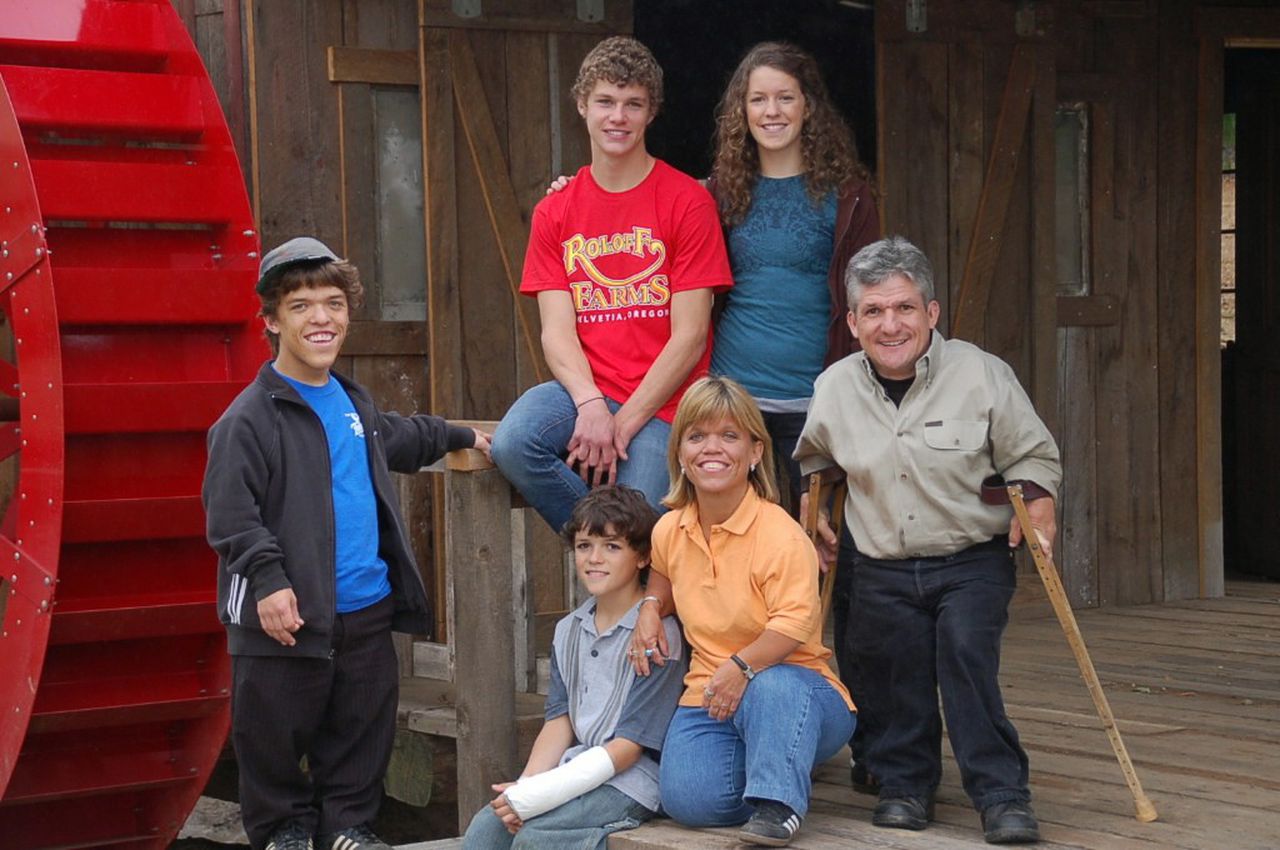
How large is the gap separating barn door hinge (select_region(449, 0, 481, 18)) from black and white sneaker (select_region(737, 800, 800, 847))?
3351mm

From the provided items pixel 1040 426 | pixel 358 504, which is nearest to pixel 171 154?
pixel 358 504

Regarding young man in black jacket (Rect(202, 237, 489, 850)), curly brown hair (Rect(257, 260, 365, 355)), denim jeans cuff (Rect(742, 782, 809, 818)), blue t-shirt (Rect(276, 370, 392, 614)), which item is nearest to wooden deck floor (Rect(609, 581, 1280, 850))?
denim jeans cuff (Rect(742, 782, 809, 818))

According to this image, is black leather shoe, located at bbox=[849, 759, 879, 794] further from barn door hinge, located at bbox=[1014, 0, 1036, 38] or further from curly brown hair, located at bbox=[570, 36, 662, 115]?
→ barn door hinge, located at bbox=[1014, 0, 1036, 38]

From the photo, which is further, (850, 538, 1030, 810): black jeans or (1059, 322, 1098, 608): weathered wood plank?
(1059, 322, 1098, 608): weathered wood plank

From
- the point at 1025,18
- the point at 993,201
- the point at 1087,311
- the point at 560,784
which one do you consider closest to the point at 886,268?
the point at 560,784

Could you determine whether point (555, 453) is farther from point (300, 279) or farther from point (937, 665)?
point (937, 665)

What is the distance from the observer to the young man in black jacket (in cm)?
396

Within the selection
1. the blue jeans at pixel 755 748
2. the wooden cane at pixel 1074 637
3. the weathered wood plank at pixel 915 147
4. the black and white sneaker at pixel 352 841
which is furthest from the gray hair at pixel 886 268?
the weathered wood plank at pixel 915 147

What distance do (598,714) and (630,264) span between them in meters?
0.98

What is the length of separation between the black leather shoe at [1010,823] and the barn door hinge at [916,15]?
376cm

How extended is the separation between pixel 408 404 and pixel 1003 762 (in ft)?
10.1

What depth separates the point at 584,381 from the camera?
4215 millimetres

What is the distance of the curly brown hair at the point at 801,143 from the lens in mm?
4242

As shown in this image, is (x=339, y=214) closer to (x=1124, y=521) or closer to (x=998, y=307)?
(x=998, y=307)
